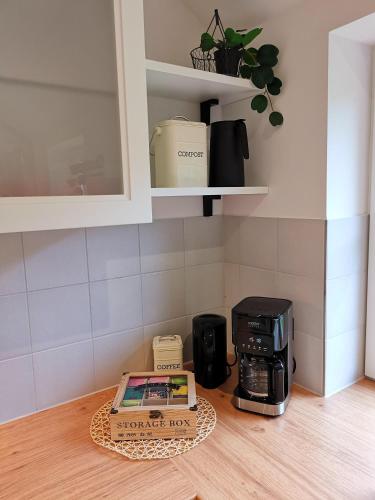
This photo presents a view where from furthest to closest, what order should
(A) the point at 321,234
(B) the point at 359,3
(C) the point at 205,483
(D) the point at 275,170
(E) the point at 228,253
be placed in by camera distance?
(E) the point at 228,253
(D) the point at 275,170
(A) the point at 321,234
(B) the point at 359,3
(C) the point at 205,483

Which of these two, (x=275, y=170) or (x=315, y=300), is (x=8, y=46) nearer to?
(x=275, y=170)

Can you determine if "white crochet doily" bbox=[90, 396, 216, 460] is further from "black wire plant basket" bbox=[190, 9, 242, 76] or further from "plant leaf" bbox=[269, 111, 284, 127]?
"black wire plant basket" bbox=[190, 9, 242, 76]

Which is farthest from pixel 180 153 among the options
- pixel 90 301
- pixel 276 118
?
pixel 90 301

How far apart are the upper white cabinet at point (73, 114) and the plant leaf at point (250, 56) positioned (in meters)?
0.41

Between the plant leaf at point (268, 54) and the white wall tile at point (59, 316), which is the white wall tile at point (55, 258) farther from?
the plant leaf at point (268, 54)

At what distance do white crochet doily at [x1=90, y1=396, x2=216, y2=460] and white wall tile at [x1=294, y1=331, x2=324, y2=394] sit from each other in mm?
356

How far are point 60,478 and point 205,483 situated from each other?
1.13 ft

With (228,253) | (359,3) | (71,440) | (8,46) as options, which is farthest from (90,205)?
(359,3)

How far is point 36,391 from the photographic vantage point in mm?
1207

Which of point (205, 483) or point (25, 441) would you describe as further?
point (25, 441)

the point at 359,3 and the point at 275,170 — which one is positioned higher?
the point at 359,3

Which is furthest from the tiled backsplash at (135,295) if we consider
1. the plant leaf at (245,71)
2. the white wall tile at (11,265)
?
the plant leaf at (245,71)

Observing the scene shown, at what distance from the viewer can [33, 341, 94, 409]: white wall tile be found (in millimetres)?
1210

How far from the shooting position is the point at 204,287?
61.2 inches
